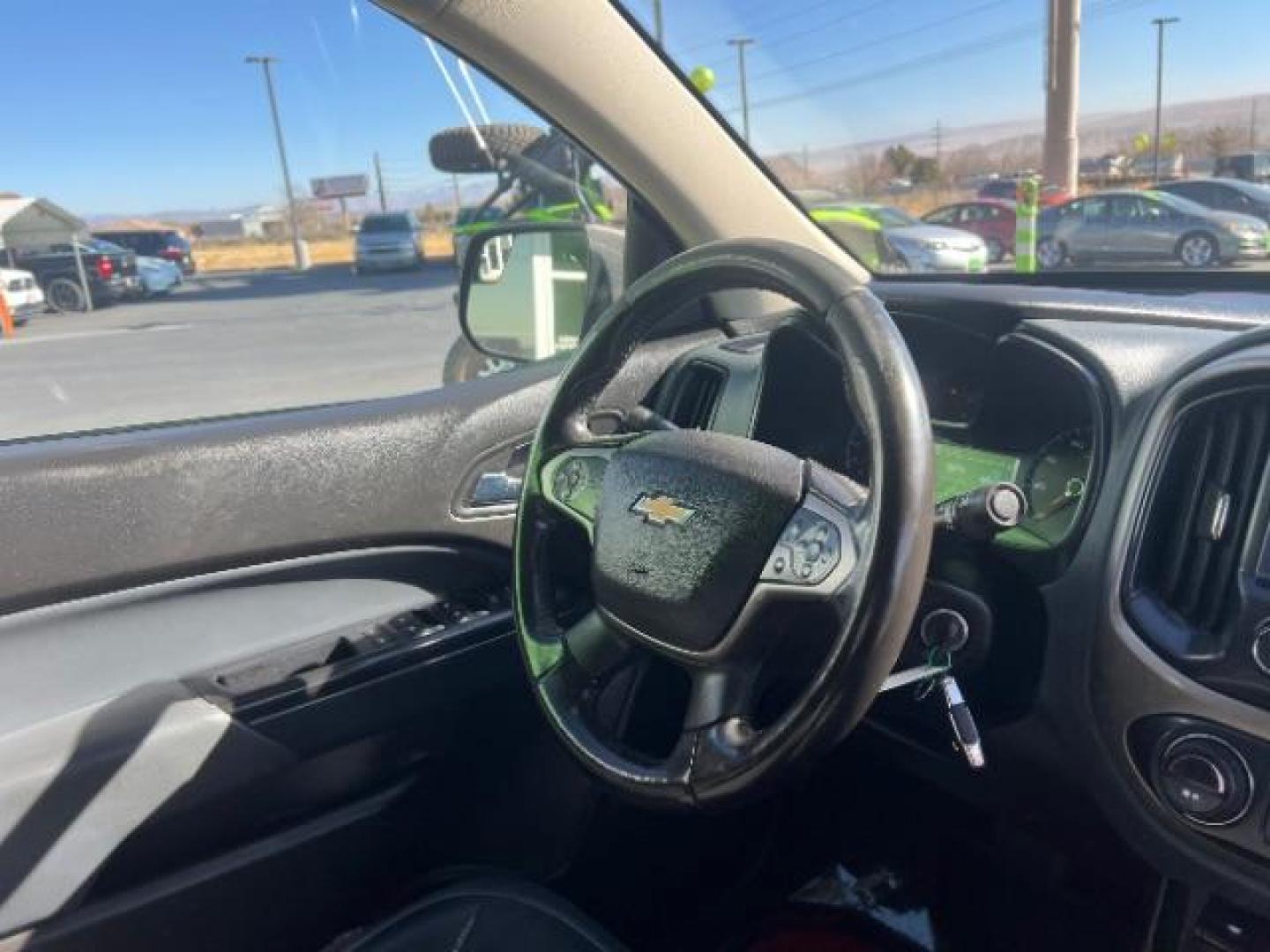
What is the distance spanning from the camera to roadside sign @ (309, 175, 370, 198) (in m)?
2.24

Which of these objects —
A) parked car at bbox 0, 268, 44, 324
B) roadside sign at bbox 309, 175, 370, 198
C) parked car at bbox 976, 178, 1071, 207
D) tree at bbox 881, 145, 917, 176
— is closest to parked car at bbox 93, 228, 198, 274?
parked car at bbox 0, 268, 44, 324

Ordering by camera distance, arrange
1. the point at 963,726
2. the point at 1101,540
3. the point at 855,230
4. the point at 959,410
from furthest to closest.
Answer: the point at 855,230
the point at 959,410
the point at 1101,540
the point at 963,726

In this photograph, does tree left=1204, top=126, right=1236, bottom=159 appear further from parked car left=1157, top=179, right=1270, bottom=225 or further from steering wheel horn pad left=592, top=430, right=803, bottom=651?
steering wheel horn pad left=592, top=430, right=803, bottom=651

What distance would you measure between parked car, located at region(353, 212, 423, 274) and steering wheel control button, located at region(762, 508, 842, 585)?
1.35m

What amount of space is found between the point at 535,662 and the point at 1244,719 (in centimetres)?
90

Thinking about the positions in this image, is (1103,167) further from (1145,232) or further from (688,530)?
A: (688,530)

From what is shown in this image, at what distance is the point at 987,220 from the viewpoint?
2.95m

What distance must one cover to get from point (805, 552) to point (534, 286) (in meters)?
1.32

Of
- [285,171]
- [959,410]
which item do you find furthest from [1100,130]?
[285,171]

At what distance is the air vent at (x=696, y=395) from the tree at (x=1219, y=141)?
3.47ft

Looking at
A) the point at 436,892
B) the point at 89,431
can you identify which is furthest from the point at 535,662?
the point at 89,431

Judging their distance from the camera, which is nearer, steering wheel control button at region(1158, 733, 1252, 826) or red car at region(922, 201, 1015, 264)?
steering wheel control button at region(1158, 733, 1252, 826)

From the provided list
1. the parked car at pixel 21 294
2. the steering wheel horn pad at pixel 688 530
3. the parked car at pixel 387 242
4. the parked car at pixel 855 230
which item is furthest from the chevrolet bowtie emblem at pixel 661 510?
the parked car at pixel 21 294

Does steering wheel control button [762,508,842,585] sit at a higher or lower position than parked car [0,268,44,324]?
lower
